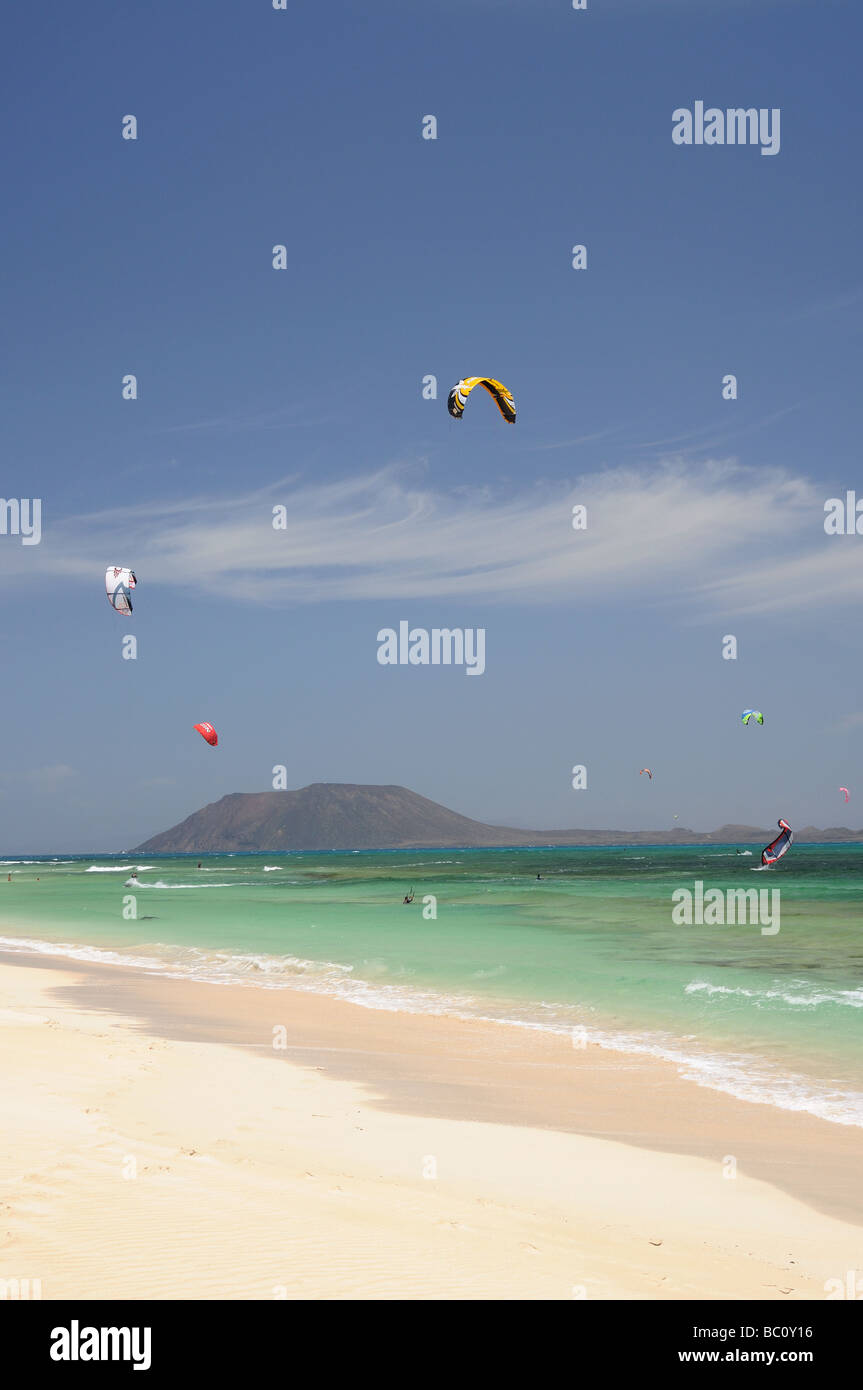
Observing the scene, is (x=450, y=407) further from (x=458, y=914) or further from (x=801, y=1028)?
(x=458, y=914)

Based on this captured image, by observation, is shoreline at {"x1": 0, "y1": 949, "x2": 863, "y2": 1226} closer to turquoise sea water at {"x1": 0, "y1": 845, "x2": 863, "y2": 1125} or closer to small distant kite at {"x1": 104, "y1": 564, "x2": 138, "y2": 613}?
turquoise sea water at {"x1": 0, "y1": 845, "x2": 863, "y2": 1125}

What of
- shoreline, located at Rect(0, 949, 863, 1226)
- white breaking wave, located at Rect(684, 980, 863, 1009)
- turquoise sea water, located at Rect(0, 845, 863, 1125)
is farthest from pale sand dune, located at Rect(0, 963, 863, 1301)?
white breaking wave, located at Rect(684, 980, 863, 1009)

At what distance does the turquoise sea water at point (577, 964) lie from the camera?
39.9 feet

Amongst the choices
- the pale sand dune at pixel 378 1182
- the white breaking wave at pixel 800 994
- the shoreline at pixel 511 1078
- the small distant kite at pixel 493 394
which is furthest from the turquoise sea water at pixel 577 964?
the small distant kite at pixel 493 394

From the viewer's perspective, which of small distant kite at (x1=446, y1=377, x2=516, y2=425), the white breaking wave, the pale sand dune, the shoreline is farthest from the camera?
small distant kite at (x1=446, y1=377, x2=516, y2=425)

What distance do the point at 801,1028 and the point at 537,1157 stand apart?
705 cm

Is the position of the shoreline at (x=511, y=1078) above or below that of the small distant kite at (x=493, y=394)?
below

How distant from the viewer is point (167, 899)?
1860 inches

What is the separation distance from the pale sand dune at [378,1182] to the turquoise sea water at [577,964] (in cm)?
165

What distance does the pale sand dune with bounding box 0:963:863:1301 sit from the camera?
4.96 metres

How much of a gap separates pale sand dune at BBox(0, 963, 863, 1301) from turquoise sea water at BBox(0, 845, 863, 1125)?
1.65 metres

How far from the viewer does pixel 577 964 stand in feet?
66.6

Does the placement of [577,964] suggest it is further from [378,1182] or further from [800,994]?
[378,1182]

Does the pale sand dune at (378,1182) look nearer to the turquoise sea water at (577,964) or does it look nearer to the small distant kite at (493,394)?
the turquoise sea water at (577,964)
